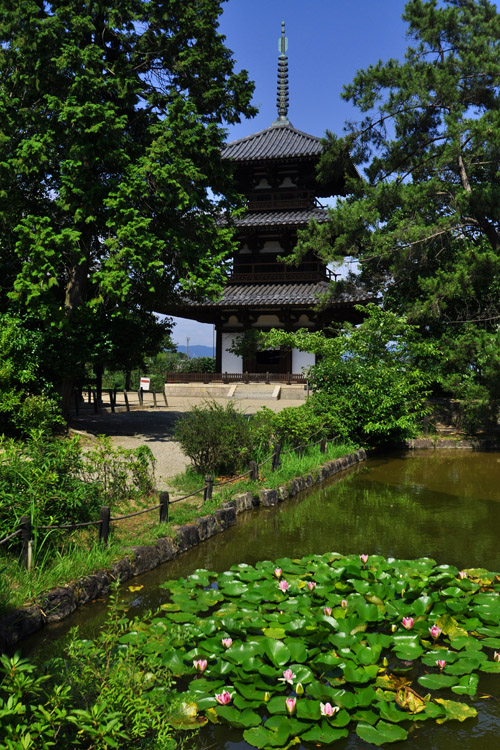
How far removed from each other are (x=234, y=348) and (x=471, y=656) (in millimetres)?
22664

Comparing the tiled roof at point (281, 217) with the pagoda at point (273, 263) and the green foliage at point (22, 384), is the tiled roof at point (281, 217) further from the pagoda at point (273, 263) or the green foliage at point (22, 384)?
the green foliage at point (22, 384)

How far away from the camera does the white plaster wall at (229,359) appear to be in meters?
26.4

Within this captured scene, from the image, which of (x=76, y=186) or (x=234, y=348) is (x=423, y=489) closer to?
(x=76, y=186)

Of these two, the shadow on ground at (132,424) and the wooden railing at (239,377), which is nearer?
the shadow on ground at (132,424)

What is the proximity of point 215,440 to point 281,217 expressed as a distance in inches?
722

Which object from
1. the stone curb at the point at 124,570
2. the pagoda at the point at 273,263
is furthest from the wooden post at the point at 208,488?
the pagoda at the point at 273,263

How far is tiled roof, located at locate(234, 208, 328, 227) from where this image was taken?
964 inches

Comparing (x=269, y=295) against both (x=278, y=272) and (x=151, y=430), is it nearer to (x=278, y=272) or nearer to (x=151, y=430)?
(x=278, y=272)

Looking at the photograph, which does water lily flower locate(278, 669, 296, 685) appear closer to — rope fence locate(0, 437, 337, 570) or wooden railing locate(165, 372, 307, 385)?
rope fence locate(0, 437, 337, 570)

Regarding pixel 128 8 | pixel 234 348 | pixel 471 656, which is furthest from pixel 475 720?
pixel 234 348

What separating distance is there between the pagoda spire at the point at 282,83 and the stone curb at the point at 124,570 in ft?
85.0

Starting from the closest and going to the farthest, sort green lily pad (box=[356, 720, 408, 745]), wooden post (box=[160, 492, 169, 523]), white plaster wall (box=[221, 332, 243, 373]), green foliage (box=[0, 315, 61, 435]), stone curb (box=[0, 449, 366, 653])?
green lily pad (box=[356, 720, 408, 745]) → stone curb (box=[0, 449, 366, 653]) → wooden post (box=[160, 492, 169, 523]) → green foliage (box=[0, 315, 61, 435]) → white plaster wall (box=[221, 332, 243, 373])

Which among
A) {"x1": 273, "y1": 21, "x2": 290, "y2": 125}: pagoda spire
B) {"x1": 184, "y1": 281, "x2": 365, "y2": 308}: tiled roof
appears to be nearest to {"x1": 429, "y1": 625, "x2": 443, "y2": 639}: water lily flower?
{"x1": 184, "y1": 281, "x2": 365, "y2": 308}: tiled roof

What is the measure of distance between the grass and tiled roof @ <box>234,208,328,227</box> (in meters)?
17.4
